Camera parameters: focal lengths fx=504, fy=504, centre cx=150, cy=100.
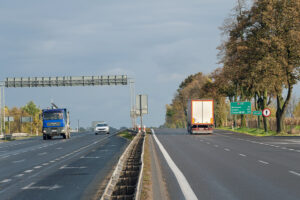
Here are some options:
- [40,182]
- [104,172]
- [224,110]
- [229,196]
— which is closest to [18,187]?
[40,182]

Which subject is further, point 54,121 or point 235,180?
point 54,121

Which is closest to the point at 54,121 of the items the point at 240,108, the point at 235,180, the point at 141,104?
the point at 141,104

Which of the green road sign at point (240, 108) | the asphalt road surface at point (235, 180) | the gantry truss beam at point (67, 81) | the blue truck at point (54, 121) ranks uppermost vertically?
the gantry truss beam at point (67, 81)

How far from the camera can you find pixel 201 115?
5297 cm

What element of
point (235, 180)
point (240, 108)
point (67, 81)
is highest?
point (67, 81)

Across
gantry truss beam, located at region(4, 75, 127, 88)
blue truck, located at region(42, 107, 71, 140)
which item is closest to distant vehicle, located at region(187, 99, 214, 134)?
blue truck, located at region(42, 107, 71, 140)

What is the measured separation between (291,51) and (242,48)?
4678mm

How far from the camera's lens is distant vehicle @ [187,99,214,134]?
174ft

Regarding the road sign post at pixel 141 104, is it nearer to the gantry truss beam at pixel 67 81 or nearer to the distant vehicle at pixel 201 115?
the distant vehicle at pixel 201 115

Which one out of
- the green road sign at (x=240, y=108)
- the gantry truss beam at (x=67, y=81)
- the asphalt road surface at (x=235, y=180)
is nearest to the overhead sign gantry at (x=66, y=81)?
the gantry truss beam at (x=67, y=81)

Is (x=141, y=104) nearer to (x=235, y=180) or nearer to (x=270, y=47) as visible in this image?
(x=270, y=47)

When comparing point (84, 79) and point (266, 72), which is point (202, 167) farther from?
point (84, 79)

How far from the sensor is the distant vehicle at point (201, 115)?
53.0m

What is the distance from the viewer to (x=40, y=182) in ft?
45.5
